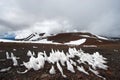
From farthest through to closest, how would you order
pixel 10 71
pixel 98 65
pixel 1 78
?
pixel 98 65
pixel 10 71
pixel 1 78

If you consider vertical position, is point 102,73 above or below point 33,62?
below

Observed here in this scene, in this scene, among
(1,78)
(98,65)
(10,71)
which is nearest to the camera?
(1,78)

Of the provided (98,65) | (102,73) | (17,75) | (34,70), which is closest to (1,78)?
(17,75)

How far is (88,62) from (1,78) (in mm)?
8341

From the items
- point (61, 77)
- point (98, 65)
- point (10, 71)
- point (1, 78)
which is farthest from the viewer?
point (98, 65)

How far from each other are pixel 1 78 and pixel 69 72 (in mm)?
4852

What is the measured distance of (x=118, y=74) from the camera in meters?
14.0

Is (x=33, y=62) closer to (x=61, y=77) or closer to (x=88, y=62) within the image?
(x=61, y=77)

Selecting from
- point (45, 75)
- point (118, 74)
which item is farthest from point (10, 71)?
point (118, 74)

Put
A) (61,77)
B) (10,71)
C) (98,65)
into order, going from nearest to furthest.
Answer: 1. (61,77)
2. (10,71)
3. (98,65)

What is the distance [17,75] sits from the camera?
1236 centimetres

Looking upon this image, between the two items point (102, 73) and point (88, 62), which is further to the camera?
point (88, 62)

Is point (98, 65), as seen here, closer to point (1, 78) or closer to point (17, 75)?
point (17, 75)

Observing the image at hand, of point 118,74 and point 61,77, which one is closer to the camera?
point 61,77
